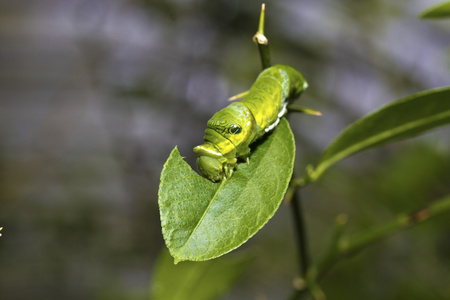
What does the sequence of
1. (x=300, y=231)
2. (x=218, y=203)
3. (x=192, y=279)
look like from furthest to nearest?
(x=192, y=279) < (x=300, y=231) < (x=218, y=203)

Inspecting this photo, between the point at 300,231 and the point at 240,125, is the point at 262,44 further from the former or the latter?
the point at 300,231

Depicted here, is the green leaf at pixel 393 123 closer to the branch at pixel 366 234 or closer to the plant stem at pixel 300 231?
the plant stem at pixel 300 231

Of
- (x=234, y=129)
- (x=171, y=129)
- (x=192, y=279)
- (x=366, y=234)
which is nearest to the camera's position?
(x=234, y=129)

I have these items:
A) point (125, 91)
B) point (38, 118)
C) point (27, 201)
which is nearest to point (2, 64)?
point (38, 118)

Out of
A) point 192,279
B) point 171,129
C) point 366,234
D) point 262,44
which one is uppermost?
point 262,44

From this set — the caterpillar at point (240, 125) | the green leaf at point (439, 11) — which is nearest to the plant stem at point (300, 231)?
the caterpillar at point (240, 125)

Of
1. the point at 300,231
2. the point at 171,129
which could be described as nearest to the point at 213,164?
the point at 300,231
